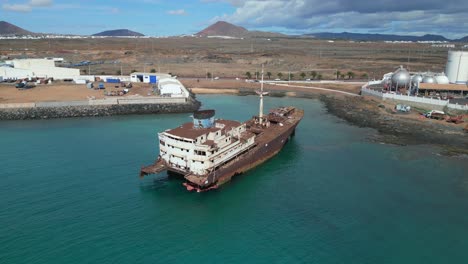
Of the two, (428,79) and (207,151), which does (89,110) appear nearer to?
(207,151)

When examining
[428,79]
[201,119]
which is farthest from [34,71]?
[428,79]

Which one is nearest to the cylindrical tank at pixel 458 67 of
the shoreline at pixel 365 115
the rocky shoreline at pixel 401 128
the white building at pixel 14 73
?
the shoreline at pixel 365 115

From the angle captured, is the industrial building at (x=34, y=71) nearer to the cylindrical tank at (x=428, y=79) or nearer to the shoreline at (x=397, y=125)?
the shoreline at (x=397, y=125)

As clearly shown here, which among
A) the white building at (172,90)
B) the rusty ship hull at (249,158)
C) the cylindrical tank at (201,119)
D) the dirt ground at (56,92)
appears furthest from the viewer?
the white building at (172,90)

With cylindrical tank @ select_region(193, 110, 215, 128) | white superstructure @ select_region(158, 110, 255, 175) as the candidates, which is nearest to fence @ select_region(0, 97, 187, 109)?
white superstructure @ select_region(158, 110, 255, 175)

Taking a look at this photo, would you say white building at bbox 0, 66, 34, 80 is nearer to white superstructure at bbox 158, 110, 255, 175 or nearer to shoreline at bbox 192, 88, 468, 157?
white superstructure at bbox 158, 110, 255, 175

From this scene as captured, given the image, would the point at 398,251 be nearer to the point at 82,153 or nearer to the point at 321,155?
the point at 321,155

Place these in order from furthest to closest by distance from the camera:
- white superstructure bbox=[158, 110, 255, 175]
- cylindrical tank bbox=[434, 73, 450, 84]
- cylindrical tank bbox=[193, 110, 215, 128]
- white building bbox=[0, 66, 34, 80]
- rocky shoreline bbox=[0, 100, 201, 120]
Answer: white building bbox=[0, 66, 34, 80] → cylindrical tank bbox=[434, 73, 450, 84] → rocky shoreline bbox=[0, 100, 201, 120] → cylindrical tank bbox=[193, 110, 215, 128] → white superstructure bbox=[158, 110, 255, 175]

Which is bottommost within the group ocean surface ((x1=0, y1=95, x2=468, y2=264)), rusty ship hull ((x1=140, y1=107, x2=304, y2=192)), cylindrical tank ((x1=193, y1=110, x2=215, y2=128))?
ocean surface ((x1=0, y1=95, x2=468, y2=264))
